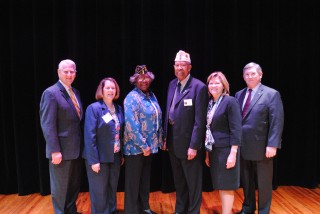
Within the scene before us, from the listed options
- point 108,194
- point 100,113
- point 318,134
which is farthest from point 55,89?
point 318,134

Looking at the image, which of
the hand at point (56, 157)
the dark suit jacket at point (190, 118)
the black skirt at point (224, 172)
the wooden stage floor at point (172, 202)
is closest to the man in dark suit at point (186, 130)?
the dark suit jacket at point (190, 118)

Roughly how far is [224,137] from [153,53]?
5.46ft

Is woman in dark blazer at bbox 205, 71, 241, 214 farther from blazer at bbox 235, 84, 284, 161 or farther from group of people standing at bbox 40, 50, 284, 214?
blazer at bbox 235, 84, 284, 161

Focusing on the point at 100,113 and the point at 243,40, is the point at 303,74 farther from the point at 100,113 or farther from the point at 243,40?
the point at 100,113

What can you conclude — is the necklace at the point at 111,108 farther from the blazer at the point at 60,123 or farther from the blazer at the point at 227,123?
the blazer at the point at 227,123

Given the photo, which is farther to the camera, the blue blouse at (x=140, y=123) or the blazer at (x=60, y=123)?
the blue blouse at (x=140, y=123)

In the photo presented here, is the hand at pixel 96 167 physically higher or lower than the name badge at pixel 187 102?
lower

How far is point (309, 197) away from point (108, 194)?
8.33 ft

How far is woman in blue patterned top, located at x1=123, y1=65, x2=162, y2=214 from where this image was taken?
3055mm

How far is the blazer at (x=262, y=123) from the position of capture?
3.12 meters

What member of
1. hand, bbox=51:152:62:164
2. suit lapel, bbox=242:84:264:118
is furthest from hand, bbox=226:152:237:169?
hand, bbox=51:152:62:164

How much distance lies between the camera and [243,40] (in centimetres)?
425

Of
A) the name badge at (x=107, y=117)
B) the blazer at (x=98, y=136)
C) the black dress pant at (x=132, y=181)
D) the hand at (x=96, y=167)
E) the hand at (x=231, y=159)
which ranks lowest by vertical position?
the black dress pant at (x=132, y=181)

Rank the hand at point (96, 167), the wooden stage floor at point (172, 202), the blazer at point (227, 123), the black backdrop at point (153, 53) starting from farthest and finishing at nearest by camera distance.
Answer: the black backdrop at point (153, 53), the wooden stage floor at point (172, 202), the hand at point (96, 167), the blazer at point (227, 123)
